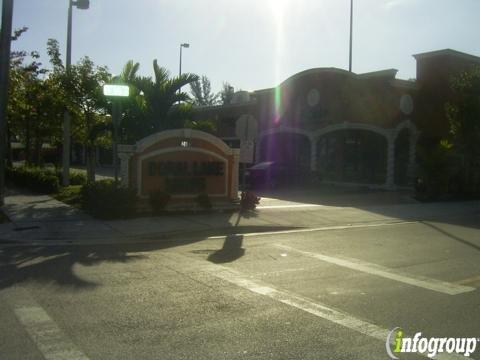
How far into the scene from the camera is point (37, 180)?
2022cm

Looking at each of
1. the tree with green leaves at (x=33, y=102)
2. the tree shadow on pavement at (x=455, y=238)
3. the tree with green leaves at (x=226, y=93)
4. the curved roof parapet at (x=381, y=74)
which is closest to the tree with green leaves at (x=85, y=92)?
the tree with green leaves at (x=33, y=102)

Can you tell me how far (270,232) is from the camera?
12.8 meters

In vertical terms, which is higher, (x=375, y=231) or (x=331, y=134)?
(x=331, y=134)

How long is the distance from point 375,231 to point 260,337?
854 centimetres

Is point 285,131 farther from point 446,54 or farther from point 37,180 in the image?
point 37,180

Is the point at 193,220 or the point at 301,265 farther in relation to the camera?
the point at 193,220

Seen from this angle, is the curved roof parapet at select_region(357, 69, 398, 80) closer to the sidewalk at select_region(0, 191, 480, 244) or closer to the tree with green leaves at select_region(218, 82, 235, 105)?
the sidewalk at select_region(0, 191, 480, 244)

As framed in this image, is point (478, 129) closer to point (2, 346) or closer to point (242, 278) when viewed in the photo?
point (242, 278)

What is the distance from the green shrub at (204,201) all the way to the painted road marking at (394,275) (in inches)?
221

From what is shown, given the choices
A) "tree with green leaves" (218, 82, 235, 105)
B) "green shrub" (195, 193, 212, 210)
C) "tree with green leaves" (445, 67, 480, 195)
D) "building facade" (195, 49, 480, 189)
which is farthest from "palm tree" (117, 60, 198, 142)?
"tree with green leaves" (218, 82, 235, 105)

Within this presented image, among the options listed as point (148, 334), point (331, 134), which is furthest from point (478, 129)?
point (148, 334)

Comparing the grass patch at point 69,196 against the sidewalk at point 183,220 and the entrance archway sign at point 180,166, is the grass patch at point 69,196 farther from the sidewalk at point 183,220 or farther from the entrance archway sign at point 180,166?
the entrance archway sign at point 180,166

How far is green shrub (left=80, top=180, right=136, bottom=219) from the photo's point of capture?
44.2 feet
